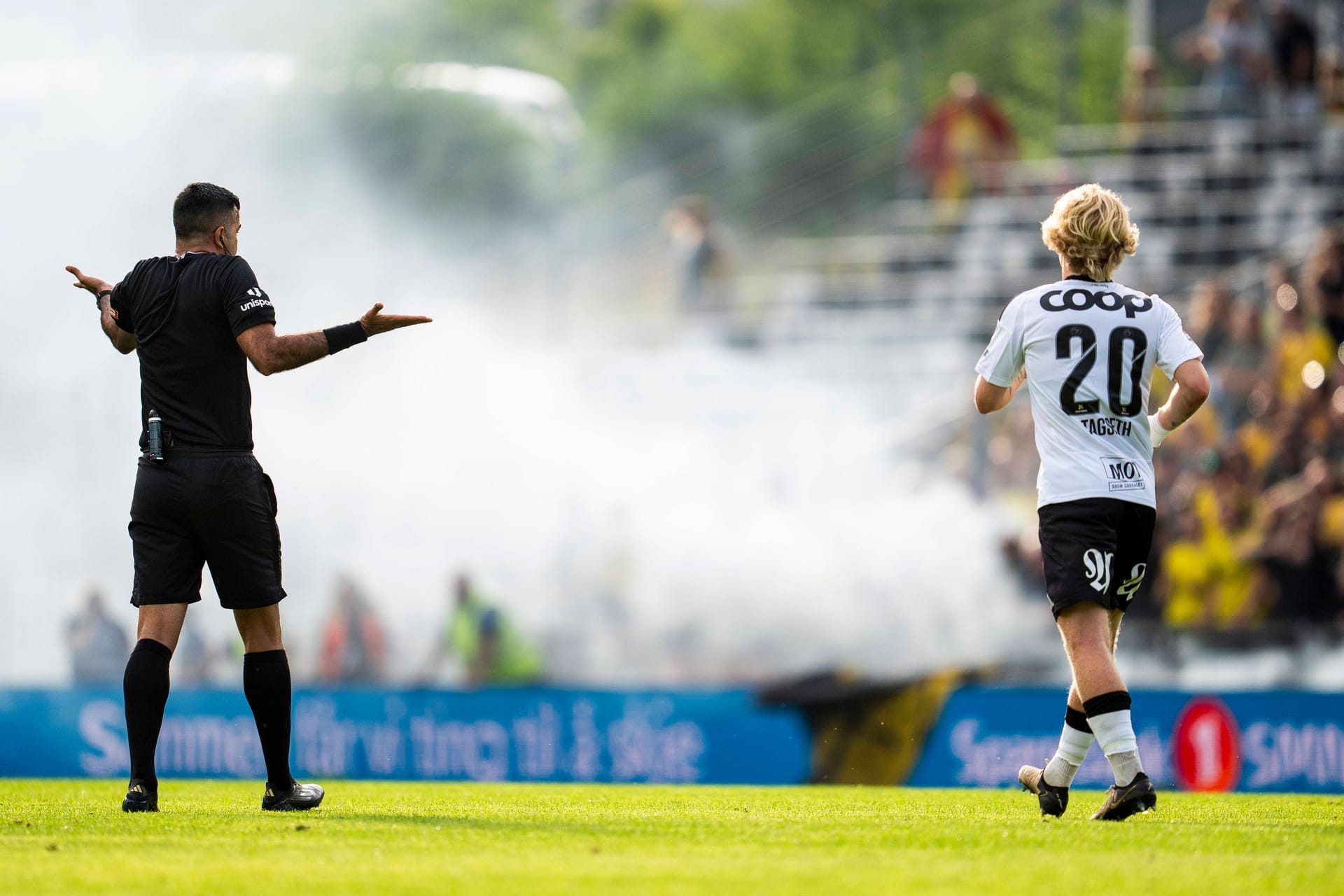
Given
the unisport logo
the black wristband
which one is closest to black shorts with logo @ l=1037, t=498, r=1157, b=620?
the black wristband

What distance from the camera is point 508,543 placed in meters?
15.4

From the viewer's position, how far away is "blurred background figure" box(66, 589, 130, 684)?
14133 millimetres

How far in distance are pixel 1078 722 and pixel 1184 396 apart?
1044mm

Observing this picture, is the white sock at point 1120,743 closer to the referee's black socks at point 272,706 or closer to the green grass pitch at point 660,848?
the green grass pitch at point 660,848

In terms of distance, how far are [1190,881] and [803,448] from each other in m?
11.3

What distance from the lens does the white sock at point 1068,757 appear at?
5711 mm

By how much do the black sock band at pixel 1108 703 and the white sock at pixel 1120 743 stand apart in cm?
1

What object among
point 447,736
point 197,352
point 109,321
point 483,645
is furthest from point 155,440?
point 483,645

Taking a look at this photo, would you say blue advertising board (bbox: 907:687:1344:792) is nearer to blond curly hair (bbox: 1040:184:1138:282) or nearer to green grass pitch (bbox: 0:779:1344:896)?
green grass pitch (bbox: 0:779:1344:896)

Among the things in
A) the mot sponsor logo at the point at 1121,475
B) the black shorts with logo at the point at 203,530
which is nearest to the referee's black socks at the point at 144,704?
the black shorts with logo at the point at 203,530

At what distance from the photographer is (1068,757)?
5715mm

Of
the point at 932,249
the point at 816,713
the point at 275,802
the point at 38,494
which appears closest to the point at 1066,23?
the point at 932,249

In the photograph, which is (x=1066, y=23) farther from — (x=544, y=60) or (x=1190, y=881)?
(x=544, y=60)

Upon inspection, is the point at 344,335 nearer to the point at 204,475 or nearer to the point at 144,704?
the point at 204,475
